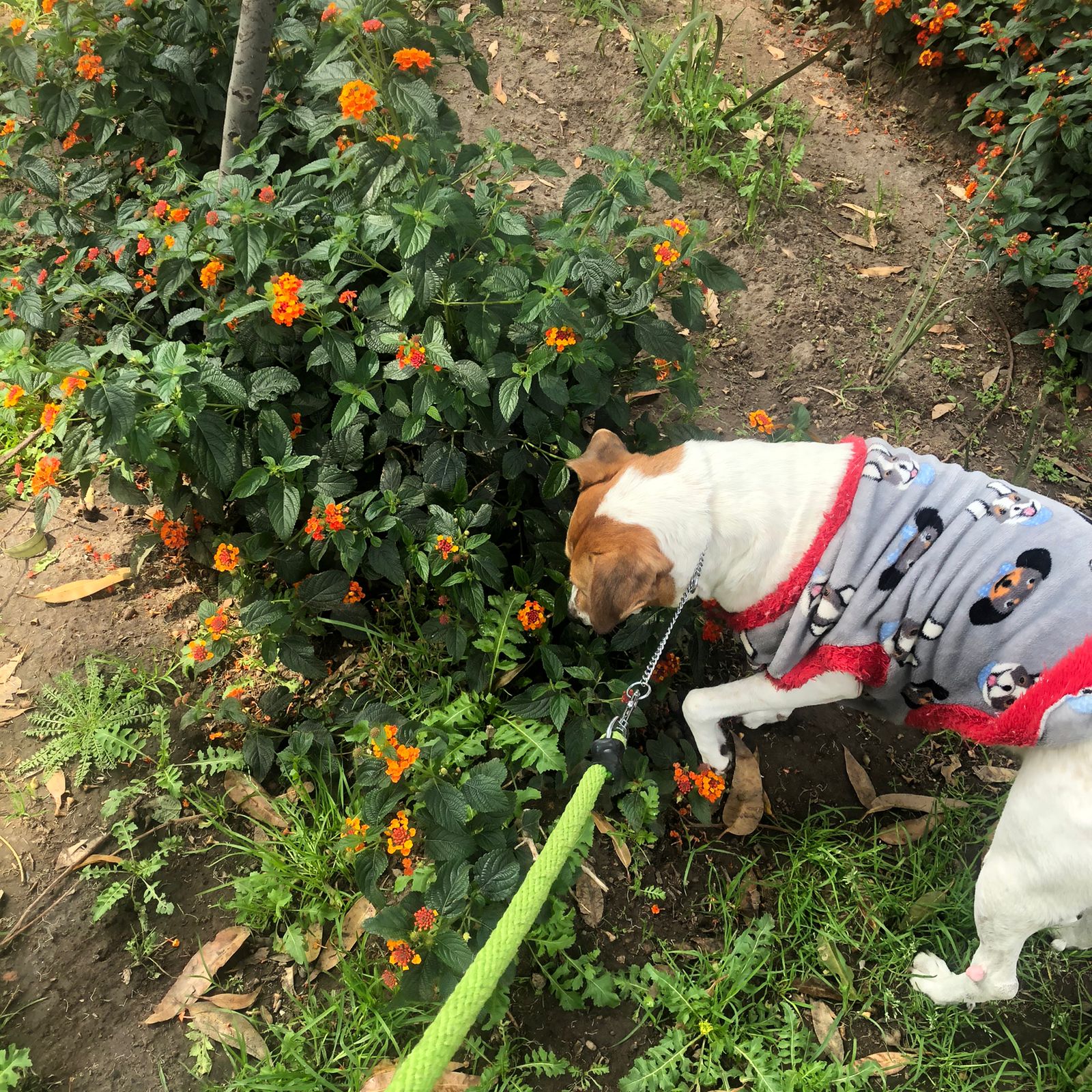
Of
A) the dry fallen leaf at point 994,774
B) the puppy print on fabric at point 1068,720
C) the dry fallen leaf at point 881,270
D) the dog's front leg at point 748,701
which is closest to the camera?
the puppy print on fabric at point 1068,720

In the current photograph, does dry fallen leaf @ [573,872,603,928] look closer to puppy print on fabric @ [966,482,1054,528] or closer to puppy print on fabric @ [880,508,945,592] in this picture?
puppy print on fabric @ [880,508,945,592]

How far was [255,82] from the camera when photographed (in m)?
2.89

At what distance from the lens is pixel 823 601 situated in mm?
2348

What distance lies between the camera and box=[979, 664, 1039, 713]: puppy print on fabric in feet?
6.99

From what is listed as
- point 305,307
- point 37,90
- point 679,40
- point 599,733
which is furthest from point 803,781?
point 37,90

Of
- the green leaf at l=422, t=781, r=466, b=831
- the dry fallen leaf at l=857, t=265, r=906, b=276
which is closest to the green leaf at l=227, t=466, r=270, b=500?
the green leaf at l=422, t=781, r=466, b=831

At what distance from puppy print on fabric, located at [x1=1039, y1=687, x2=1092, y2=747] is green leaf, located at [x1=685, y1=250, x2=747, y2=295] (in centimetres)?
158

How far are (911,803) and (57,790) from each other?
128 inches

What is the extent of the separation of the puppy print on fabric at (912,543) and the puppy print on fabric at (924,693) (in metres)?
0.37

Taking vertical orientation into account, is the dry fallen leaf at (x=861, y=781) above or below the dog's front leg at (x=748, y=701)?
below

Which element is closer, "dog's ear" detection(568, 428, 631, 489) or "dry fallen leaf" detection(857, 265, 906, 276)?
"dog's ear" detection(568, 428, 631, 489)

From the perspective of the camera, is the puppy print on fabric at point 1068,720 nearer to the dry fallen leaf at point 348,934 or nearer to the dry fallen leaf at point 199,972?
the dry fallen leaf at point 348,934

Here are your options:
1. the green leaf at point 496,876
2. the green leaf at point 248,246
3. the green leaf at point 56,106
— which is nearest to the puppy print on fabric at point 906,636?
the green leaf at point 496,876

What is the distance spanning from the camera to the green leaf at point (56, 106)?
2.93 m
